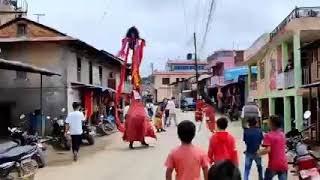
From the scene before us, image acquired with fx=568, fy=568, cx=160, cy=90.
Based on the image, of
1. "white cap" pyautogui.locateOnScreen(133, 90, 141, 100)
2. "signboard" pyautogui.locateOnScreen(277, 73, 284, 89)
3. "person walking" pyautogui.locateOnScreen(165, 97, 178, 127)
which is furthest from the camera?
"person walking" pyautogui.locateOnScreen(165, 97, 178, 127)

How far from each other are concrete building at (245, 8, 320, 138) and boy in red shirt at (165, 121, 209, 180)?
1636cm

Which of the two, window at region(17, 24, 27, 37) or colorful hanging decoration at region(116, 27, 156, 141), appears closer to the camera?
colorful hanging decoration at region(116, 27, 156, 141)

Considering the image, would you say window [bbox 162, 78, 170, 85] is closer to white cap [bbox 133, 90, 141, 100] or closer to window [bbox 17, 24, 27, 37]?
window [bbox 17, 24, 27, 37]

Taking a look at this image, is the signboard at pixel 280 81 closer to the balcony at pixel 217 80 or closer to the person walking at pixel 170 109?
the person walking at pixel 170 109

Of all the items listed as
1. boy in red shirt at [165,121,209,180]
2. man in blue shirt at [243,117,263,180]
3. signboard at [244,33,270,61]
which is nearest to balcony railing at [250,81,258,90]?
signboard at [244,33,270,61]

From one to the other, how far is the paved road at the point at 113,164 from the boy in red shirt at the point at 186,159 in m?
6.72

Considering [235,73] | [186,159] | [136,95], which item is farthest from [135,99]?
[235,73]

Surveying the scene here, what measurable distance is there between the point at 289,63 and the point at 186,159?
783 inches

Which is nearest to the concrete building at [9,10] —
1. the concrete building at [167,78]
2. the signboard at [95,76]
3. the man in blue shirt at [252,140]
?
the signboard at [95,76]

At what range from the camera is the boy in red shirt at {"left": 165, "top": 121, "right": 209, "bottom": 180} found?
20.7ft

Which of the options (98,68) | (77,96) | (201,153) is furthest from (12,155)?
(98,68)

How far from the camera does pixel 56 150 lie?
65.9ft

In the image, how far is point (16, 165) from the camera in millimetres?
11789

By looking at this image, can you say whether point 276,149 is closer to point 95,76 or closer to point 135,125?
point 135,125
